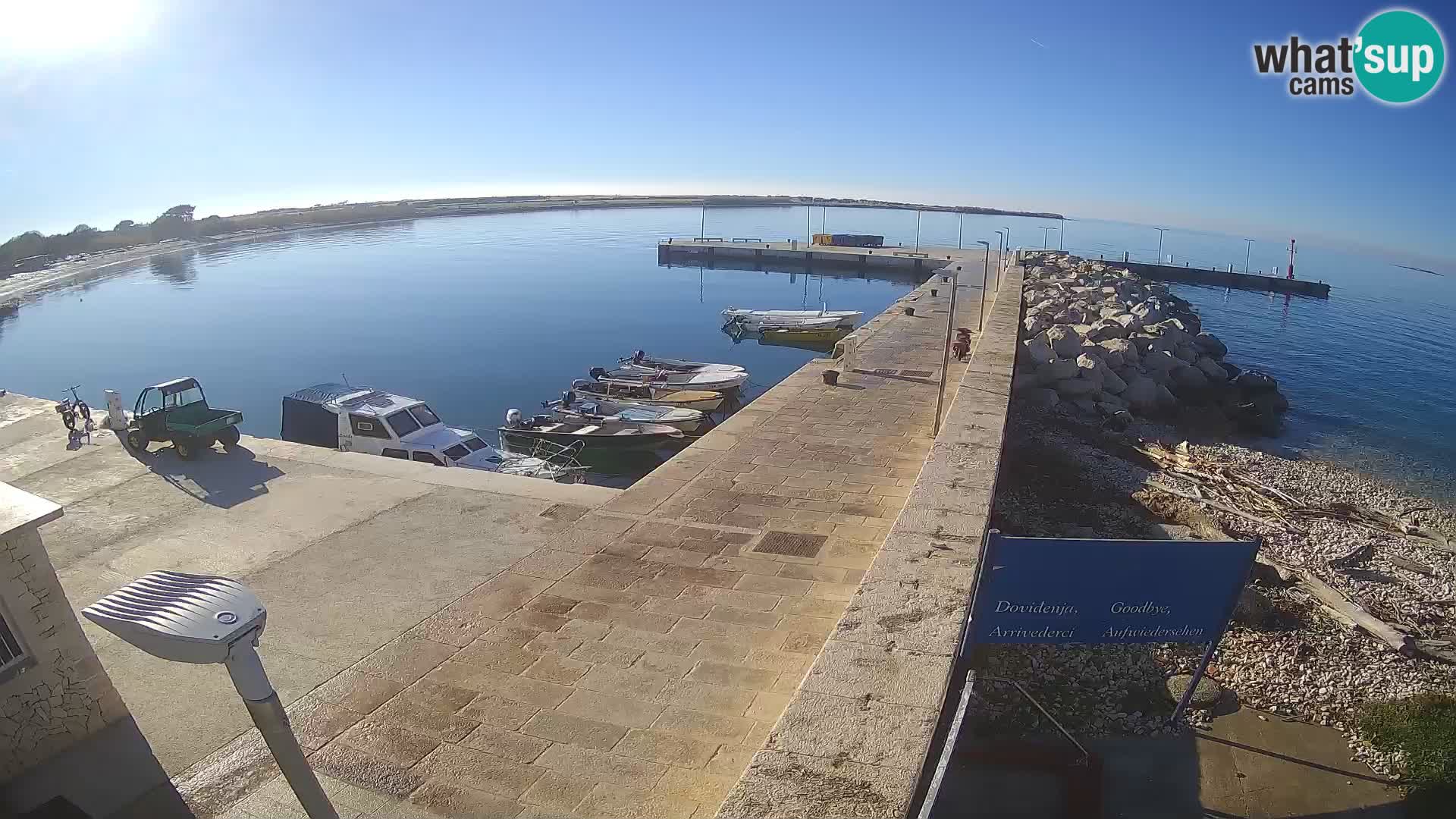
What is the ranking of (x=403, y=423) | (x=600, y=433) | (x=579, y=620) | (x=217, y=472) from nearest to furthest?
(x=579, y=620)
(x=217, y=472)
(x=403, y=423)
(x=600, y=433)

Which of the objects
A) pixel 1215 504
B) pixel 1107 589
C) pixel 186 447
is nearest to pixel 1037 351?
pixel 1215 504

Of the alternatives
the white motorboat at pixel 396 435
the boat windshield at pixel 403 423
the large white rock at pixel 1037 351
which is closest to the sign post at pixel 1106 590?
the white motorboat at pixel 396 435

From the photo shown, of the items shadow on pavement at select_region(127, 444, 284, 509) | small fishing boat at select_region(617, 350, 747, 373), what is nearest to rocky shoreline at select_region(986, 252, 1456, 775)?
small fishing boat at select_region(617, 350, 747, 373)

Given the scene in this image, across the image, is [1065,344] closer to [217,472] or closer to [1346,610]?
[1346,610]

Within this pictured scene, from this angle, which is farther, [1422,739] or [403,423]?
[403,423]

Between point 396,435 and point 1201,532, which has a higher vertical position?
point 1201,532
